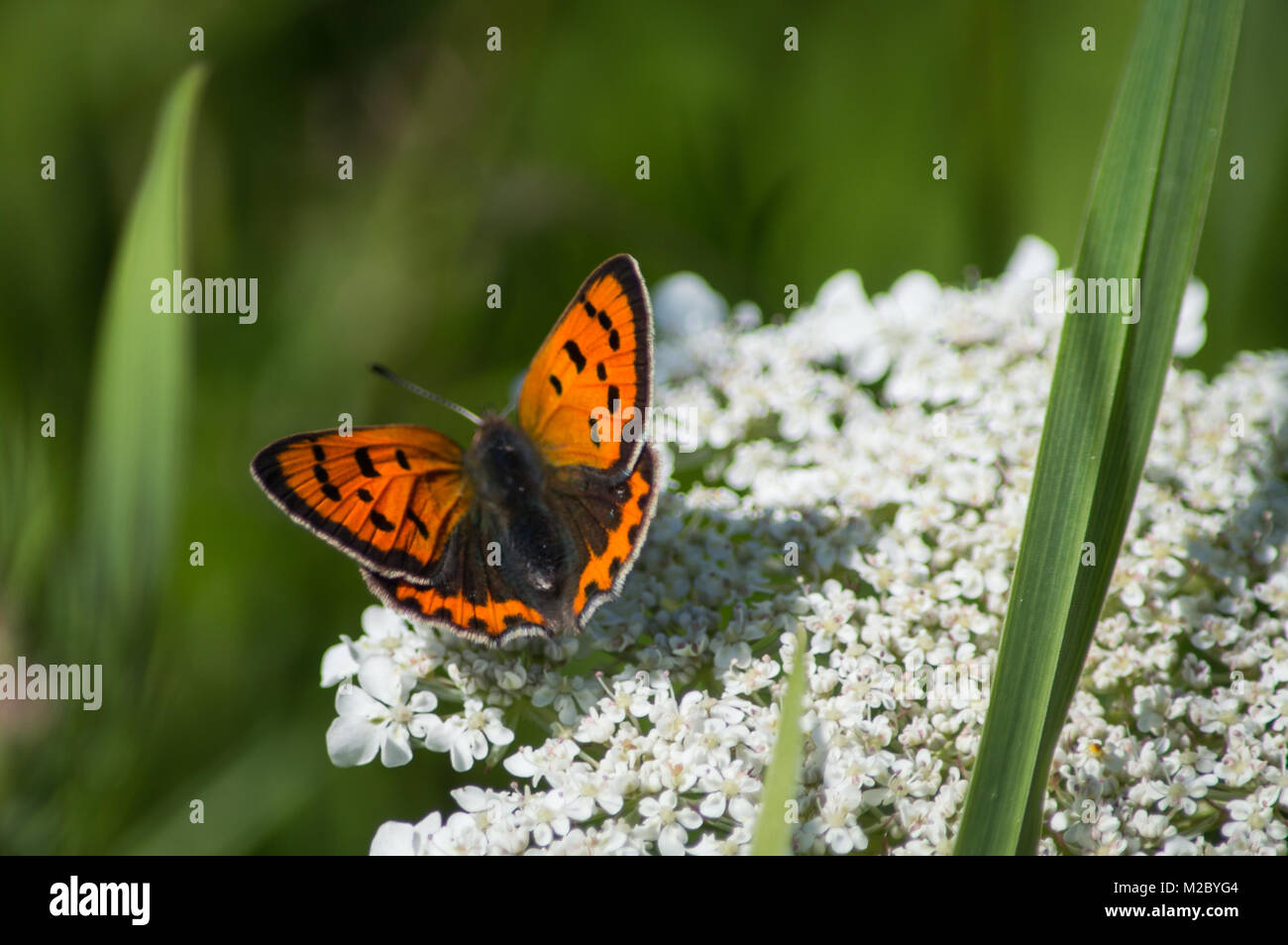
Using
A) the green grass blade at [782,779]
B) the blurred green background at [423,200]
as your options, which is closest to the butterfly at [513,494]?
the green grass blade at [782,779]

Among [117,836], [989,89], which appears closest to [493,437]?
[117,836]

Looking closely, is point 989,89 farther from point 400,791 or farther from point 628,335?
point 400,791

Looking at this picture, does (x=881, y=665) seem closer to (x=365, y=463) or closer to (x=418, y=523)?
(x=418, y=523)

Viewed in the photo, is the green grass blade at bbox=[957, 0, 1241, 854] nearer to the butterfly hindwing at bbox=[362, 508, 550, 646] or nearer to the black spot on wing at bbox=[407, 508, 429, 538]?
the butterfly hindwing at bbox=[362, 508, 550, 646]

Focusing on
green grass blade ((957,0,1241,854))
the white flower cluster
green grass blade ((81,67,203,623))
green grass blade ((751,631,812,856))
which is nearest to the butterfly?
the white flower cluster

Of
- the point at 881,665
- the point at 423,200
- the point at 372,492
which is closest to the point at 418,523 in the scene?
the point at 372,492

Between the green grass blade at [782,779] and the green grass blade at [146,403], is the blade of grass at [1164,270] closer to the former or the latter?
the green grass blade at [782,779]
